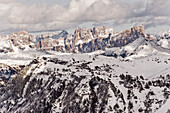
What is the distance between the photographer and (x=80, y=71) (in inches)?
6693

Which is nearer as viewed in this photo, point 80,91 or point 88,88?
point 80,91

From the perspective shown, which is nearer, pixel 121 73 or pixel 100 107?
pixel 100 107

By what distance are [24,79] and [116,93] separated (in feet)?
229

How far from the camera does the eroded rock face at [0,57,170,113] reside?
13512 cm

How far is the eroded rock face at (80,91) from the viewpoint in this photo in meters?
135

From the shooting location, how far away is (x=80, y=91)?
143 m

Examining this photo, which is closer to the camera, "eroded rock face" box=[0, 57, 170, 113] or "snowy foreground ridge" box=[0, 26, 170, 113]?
"snowy foreground ridge" box=[0, 26, 170, 113]

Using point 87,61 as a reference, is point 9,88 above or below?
below

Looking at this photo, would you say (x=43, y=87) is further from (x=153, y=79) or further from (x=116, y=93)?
(x=153, y=79)

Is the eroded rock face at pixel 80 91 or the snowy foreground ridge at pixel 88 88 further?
the eroded rock face at pixel 80 91

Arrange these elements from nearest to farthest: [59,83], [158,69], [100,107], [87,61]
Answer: [100,107]
[59,83]
[158,69]
[87,61]

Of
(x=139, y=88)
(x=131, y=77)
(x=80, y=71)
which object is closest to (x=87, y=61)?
(x=80, y=71)

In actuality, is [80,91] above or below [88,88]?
below

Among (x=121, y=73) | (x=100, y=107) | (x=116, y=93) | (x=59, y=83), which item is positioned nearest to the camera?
(x=100, y=107)
